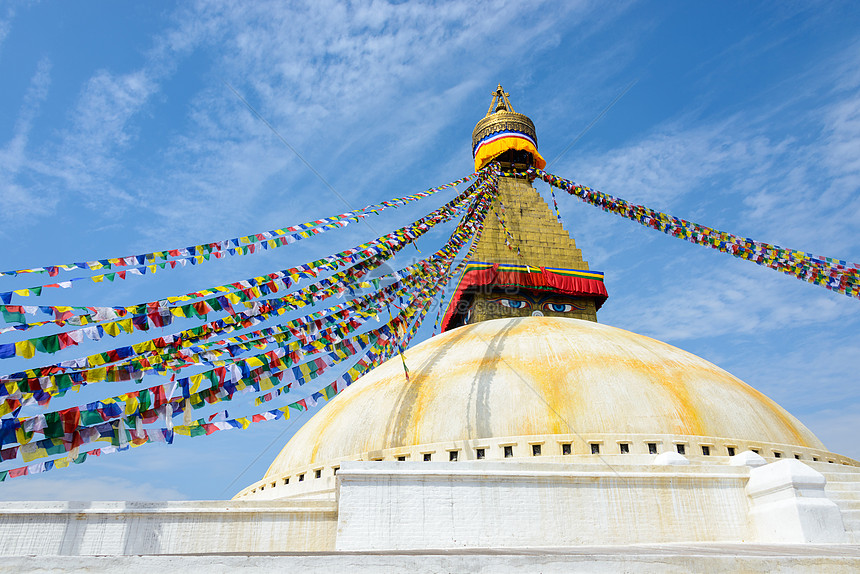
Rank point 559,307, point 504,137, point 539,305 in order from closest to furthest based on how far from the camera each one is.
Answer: point 539,305
point 559,307
point 504,137

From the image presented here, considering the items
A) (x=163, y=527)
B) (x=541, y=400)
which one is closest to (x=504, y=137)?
(x=541, y=400)

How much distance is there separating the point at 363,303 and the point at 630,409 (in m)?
4.61

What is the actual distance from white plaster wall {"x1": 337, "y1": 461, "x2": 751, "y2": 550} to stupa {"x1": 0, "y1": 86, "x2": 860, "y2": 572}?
0.06 ft

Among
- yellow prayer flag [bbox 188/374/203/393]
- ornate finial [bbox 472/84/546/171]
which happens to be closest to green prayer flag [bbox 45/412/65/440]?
yellow prayer flag [bbox 188/374/203/393]

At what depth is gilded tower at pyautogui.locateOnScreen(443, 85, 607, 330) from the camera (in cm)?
1731

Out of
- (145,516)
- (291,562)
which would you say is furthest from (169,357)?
(291,562)

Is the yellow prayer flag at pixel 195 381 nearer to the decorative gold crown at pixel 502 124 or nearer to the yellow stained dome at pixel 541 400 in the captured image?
the yellow stained dome at pixel 541 400

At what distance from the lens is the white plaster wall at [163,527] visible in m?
7.82

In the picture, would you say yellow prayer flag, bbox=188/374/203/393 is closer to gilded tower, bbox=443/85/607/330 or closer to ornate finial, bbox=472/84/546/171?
gilded tower, bbox=443/85/607/330

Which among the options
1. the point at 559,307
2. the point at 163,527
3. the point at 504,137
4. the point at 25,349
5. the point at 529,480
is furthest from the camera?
the point at 504,137

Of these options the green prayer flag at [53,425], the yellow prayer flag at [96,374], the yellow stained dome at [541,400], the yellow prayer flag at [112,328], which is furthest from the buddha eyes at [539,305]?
the green prayer flag at [53,425]

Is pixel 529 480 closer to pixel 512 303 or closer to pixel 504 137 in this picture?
pixel 512 303

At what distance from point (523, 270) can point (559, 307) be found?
1.58m

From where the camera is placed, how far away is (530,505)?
27.2 ft
